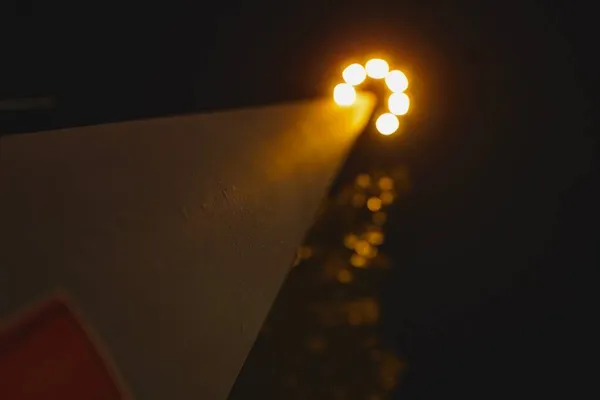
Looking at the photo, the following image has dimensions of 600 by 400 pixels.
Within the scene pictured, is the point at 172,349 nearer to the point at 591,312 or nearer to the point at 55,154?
the point at 55,154

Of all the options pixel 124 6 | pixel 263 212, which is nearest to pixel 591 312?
pixel 263 212

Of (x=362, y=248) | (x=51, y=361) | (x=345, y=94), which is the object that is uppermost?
(x=345, y=94)

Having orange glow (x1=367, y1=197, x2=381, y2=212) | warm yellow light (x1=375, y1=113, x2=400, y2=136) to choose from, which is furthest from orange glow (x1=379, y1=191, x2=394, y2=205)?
warm yellow light (x1=375, y1=113, x2=400, y2=136)

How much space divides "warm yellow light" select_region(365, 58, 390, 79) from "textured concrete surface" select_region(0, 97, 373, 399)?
0.05m

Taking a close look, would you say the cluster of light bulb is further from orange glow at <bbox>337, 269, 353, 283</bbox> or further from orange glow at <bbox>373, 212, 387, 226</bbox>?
orange glow at <bbox>337, 269, 353, 283</bbox>

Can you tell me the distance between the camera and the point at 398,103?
53.2 inches

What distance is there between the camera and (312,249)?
1.44 metres

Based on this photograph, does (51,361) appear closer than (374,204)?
Yes

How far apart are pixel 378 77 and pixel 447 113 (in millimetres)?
131

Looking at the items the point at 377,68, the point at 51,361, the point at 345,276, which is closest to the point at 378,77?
the point at 377,68

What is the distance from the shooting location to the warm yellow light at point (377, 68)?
135 centimetres

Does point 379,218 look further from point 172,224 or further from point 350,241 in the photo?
point 172,224

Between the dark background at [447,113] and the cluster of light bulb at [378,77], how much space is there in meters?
0.03

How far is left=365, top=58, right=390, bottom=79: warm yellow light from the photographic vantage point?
1.35m
